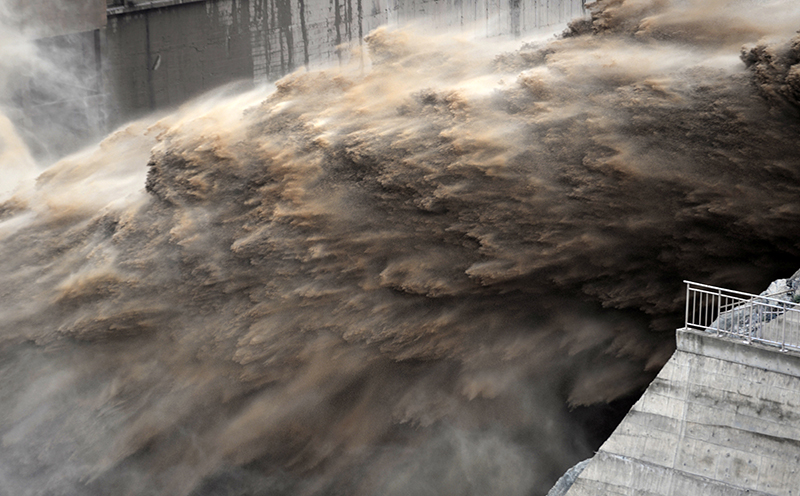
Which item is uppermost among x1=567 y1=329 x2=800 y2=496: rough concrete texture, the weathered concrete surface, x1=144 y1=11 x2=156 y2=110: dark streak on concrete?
the weathered concrete surface

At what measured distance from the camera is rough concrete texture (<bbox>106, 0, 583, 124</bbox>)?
1143 cm

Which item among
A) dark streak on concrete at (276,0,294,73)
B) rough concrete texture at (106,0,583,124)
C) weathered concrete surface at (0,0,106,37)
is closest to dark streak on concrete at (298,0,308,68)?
rough concrete texture at (106,0,583,124)

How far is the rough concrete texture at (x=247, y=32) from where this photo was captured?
37.5 feet

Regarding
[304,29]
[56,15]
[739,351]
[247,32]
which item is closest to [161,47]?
[247,32]

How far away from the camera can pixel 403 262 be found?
998cm

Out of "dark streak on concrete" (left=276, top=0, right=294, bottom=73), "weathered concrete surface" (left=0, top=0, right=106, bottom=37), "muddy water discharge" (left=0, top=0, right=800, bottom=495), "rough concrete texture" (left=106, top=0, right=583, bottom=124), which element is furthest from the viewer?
"weathered concrete surface" (left=0, top=0, right=106, bottom=37)

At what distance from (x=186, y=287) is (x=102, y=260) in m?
1.53

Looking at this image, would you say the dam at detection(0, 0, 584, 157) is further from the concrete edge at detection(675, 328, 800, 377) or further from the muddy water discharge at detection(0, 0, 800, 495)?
the concrete edge at detection(675, 328, 800, 377)

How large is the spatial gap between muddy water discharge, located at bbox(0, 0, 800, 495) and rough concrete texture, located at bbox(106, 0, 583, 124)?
793 millimetres

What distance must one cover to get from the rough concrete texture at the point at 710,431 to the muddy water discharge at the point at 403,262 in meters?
2.23

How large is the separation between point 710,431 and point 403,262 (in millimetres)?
4692

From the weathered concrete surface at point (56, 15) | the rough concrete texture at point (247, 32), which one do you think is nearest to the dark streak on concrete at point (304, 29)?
the rough concrete texture at point (247, 32)

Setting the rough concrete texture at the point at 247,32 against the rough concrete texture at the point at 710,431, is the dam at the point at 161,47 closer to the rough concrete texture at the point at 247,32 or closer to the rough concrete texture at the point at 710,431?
the rough concrete texture at the point at 247,32

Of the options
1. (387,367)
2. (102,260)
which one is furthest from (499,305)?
(102,260)
